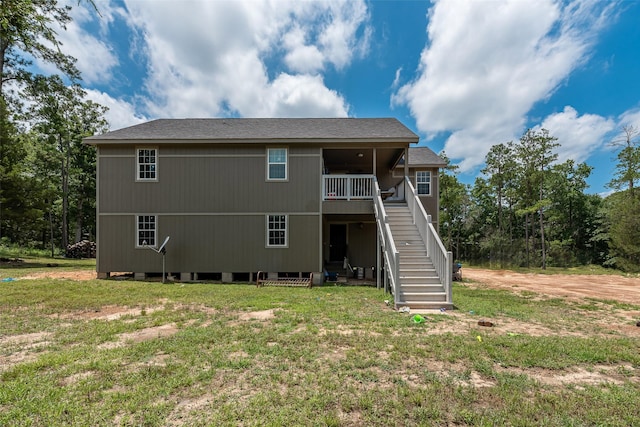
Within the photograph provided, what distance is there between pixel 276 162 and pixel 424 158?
24.6 ft

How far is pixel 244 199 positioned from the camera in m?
11.0

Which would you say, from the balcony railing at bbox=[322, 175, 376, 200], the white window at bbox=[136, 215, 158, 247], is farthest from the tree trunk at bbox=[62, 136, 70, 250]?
the balcony railing at bbox=[322, 175, 376, 200]

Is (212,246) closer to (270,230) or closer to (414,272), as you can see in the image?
(270,230)

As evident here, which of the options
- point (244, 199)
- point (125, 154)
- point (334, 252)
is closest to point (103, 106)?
point (125, 154)

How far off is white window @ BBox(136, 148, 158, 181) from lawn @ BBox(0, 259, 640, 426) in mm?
5569

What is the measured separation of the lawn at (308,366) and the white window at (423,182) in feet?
26.2

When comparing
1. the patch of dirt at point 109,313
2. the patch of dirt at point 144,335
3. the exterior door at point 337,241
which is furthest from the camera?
the exterior door at point 337,241

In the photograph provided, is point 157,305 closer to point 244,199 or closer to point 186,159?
point 244,199

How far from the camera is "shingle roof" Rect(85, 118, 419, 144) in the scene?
417 inches

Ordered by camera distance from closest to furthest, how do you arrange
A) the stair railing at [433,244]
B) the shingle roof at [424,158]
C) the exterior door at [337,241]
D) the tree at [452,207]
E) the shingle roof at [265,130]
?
the stair railing at [433,244]
the shingle roof at [265,130]
the exterior door at [337,241]
the shingle roof at [424,158]
the tree at [452,207]

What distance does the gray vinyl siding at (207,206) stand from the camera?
10883 millimetres

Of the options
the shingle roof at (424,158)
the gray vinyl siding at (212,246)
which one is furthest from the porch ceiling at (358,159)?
the gray vinyl siding at (212,246)

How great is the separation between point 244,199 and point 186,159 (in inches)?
102

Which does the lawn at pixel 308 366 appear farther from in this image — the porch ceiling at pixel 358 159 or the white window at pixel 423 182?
the white window at pixel 423 182
